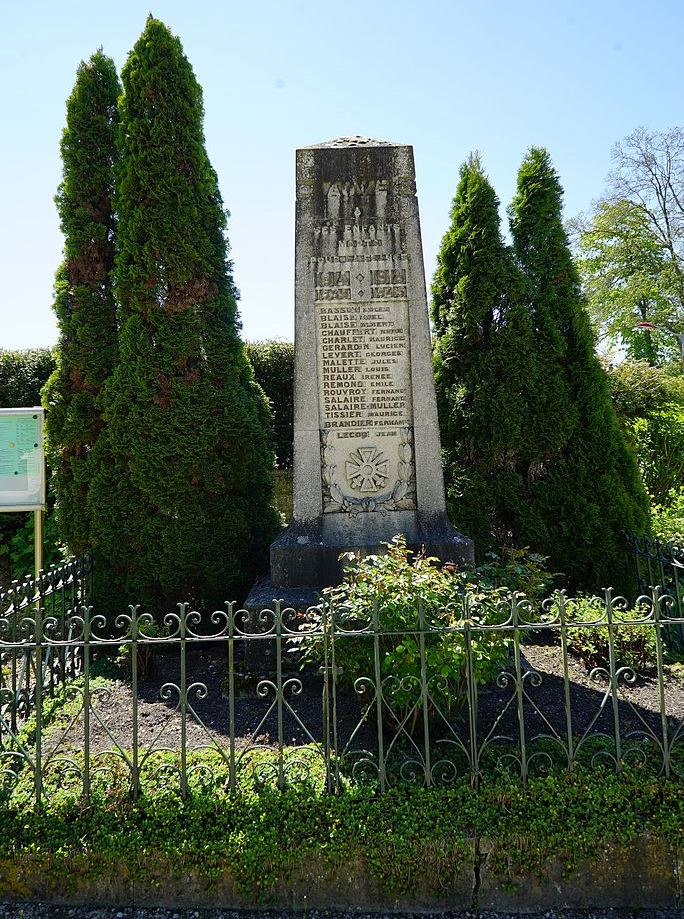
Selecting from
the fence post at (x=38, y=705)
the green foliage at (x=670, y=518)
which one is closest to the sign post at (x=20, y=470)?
the fence post at (x=38, y=705)

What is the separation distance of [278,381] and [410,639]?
22.4 ft

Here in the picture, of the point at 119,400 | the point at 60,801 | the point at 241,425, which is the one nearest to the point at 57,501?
the point at 119,400

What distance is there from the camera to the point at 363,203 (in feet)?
18.6

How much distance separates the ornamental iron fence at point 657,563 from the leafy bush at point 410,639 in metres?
2.60

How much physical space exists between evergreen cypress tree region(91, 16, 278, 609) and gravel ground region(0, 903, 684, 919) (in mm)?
3577

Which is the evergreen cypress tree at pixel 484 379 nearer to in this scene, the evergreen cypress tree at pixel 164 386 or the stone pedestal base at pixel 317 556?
the stone pedestal base at pixel 317 556

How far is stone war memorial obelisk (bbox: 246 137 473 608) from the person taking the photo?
5.61 meters

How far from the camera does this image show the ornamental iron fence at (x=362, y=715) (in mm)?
3133

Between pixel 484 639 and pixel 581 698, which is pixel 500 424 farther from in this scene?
pixel 484 639

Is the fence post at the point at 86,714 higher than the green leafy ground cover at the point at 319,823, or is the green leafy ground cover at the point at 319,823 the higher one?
the fence post at the point at 86,714

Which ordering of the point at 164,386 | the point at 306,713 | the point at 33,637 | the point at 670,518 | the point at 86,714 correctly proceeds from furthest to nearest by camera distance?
the point at 670,518 < the point at 164,386 < the point at 306,713 < the point at 33,637 < the point at 86,714

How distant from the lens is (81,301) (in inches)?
258

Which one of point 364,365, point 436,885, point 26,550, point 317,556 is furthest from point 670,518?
point 26,550

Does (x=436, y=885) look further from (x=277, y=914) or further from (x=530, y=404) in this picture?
(x=530, y=404)
